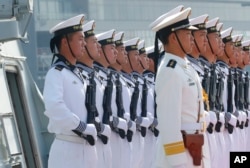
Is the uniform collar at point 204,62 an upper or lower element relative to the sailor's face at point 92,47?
lower

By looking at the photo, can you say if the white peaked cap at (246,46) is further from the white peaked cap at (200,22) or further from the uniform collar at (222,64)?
the white peaked cap at (200,22)

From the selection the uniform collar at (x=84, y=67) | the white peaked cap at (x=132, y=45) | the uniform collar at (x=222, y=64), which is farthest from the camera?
the white peaked cap at (x=132, y=45)

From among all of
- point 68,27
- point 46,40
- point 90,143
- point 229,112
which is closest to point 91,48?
point 68,27

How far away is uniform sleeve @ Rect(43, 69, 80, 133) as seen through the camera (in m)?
5.87

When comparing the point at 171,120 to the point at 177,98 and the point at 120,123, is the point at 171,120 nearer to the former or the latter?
the point at 177,98

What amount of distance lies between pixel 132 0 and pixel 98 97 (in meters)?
10.3

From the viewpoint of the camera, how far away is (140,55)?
901 centimetres

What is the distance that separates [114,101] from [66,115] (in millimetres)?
1287

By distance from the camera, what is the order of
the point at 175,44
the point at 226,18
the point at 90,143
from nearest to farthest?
the point at 175,44, the point at 90,143, the point at 226,18

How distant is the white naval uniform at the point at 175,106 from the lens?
5.08 m

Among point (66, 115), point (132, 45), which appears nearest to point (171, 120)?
point (66, 115)

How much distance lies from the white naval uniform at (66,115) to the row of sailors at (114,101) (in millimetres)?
14

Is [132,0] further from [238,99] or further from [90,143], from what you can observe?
[90,143]

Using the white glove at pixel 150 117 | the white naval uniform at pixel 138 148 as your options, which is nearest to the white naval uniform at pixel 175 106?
the white naval uniform at pixel 138 148
